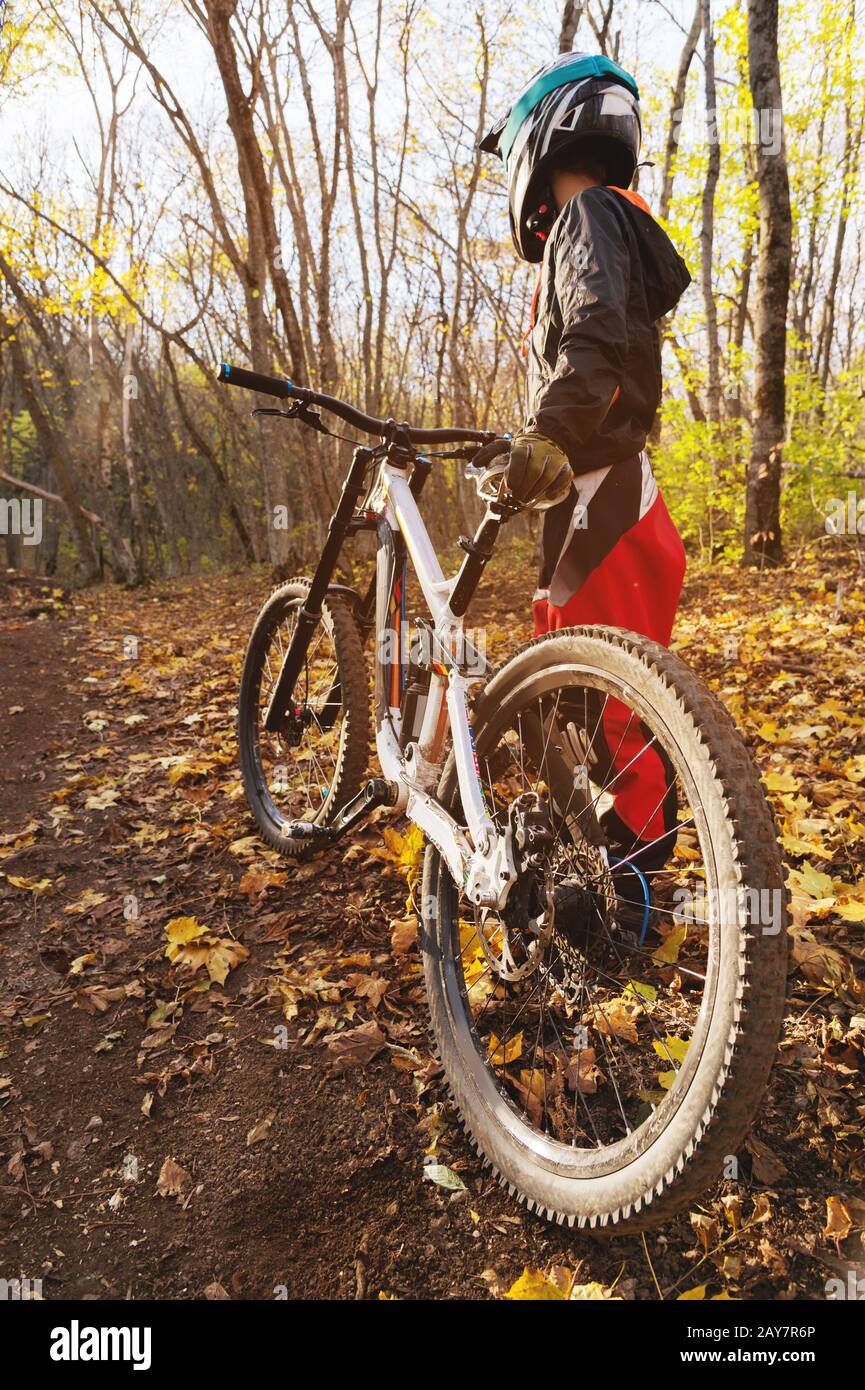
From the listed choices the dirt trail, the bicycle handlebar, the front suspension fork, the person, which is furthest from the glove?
the dirt trail

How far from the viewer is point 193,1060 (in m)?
2.27

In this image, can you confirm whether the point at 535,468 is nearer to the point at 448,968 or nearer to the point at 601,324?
the point at 601,324

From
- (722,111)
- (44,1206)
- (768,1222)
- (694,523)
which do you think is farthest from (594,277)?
(722,111)

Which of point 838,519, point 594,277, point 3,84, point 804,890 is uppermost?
point 3,84

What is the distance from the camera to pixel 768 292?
294 inches

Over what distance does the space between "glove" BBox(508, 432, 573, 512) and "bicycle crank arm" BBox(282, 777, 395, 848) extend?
3.70ft

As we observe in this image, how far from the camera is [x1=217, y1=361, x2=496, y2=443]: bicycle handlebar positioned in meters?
2.35

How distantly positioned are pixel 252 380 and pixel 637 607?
1.39 meters

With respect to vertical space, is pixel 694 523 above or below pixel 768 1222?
above

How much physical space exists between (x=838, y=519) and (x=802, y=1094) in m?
7.70

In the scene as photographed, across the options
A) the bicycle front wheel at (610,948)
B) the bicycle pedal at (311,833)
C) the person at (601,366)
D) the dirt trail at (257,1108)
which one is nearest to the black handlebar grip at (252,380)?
the person at (601,366)

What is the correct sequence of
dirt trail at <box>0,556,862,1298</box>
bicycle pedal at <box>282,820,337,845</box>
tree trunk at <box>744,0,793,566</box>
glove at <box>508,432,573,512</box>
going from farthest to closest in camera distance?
1. tree trunk at <box>744,0,793,566</box>
2. bicycle pedal at <box>282,820,337,845</box>
3. glove at <box>508,432,573,512</box>
4. dirt trail at <box>0,556,862,1298</box>

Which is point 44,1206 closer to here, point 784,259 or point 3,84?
point 784,259

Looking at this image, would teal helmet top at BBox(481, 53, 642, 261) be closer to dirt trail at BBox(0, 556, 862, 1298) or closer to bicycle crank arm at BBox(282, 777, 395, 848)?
bicycle crank arm at BBox(282, 777, 395, 848)
